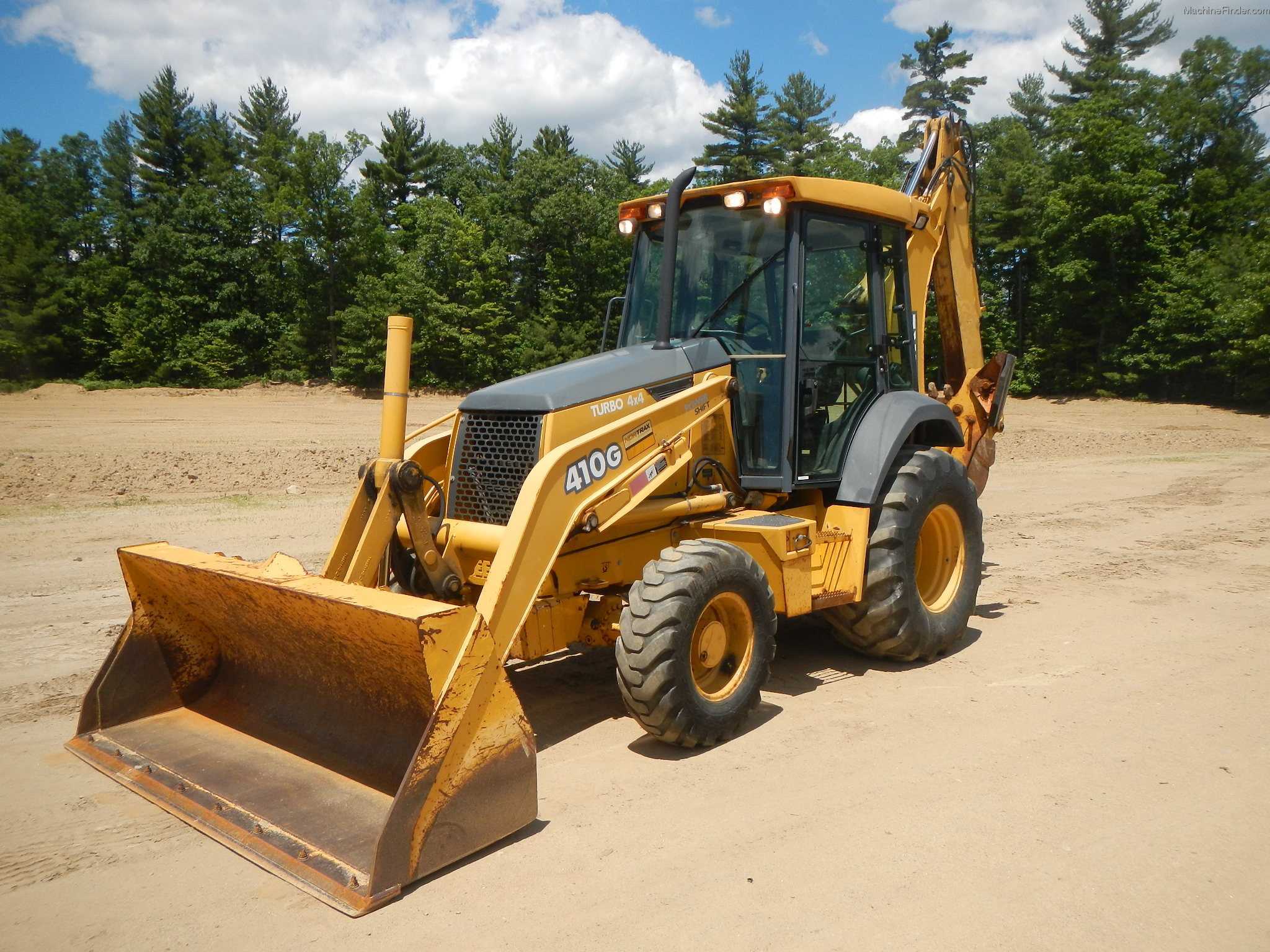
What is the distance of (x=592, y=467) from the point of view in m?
4.36

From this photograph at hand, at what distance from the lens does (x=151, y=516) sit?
10047mm

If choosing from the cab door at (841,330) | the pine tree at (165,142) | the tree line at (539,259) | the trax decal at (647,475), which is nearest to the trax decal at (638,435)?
the trax decal at (647,475)

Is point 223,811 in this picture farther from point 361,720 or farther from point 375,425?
point 375,425

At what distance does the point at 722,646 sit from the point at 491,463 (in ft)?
4.76

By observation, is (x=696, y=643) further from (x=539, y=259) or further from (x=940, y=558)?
(x=539, y=259)

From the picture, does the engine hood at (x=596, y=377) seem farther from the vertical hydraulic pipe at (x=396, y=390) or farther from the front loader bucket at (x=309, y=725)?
the front loader bucket at (x=309, y=725)

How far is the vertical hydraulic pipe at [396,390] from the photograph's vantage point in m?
4.51

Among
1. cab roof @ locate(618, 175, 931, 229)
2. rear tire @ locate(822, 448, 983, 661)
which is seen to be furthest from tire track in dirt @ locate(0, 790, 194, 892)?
cab roof @ locate(618, 175, 931, 229)

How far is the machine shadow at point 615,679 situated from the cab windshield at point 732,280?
1963 mm

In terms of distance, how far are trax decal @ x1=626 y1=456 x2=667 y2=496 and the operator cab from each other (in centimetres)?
73

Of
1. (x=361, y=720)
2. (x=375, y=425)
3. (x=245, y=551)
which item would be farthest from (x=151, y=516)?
(x=375, y=425)

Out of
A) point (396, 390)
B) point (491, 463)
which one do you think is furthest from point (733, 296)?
point (396, 390)

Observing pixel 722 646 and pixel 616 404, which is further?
pixel 616 404

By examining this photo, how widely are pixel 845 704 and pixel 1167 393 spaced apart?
2998 centimetres
